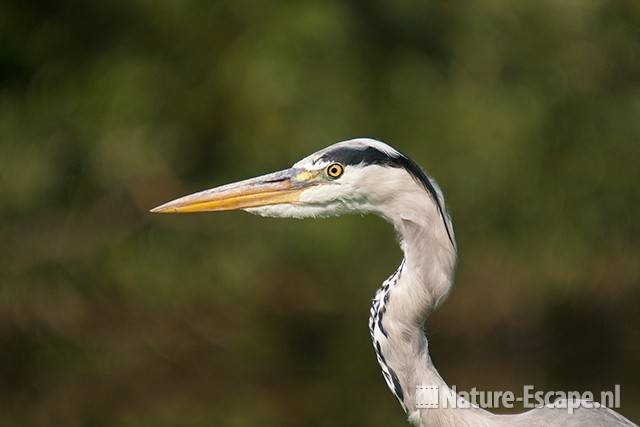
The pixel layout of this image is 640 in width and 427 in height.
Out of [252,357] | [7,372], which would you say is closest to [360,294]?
[252,357]

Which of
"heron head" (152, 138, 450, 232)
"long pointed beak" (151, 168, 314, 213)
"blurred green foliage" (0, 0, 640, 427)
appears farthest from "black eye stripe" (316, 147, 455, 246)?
"blurred green foliage" (0, 0, 640, 427)

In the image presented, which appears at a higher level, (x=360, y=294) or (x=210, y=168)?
(x=210, y=168)

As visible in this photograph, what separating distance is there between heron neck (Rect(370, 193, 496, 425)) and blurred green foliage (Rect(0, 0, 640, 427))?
17.6ft

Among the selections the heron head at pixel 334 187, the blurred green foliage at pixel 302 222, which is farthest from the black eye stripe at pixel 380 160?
the blurred green foliage at pixel 302 222

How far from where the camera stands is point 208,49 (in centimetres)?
984

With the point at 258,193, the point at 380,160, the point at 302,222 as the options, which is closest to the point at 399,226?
the point at 380,160

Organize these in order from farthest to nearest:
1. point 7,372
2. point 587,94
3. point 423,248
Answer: point 587,94, point 7,372, point 423,248

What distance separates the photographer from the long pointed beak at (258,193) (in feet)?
12.2

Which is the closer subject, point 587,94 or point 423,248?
point 423,248

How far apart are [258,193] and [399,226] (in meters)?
0.46

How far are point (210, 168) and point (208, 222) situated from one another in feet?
1.51

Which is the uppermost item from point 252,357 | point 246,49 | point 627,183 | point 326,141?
point 246,49

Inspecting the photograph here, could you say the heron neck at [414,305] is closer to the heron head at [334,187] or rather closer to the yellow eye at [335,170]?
the heron head at [334,187]

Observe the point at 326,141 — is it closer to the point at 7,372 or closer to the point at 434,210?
the point at 7,372
